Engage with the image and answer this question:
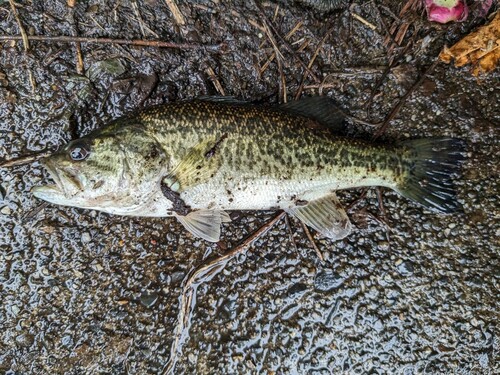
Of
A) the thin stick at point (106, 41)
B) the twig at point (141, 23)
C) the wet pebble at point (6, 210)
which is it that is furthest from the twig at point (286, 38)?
the wet pebble at point (6, 210)

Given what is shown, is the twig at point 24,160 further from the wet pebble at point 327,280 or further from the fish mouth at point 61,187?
the wet pebble at point 327,280

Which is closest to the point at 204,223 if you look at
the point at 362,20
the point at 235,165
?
the point at 235,165

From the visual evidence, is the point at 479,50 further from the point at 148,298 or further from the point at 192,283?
the point at 148,298

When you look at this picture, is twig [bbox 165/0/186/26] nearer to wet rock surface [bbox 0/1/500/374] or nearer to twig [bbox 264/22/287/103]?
wet rock surface [bbox 0/1/500/374]

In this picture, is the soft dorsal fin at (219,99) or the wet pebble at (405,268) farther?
the wet pebble at (405,268)

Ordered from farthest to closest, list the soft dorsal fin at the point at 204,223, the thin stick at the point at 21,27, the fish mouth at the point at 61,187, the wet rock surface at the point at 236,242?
the wet rock surface at the point at 236,242, the thin stick at the point at 21,27, the soft dorsal fin at the point at 204,223, the fish mouth at the point at 61,187

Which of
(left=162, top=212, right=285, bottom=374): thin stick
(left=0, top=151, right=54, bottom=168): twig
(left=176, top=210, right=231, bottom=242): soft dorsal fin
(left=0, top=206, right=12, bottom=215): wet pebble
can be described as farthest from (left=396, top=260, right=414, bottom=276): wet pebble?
(left=0, top=206, right=12, bottom=215): wet pebble

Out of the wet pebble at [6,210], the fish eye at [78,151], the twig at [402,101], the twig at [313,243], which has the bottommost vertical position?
the wet pebble at [6,210]
